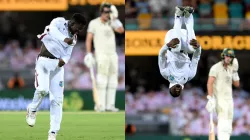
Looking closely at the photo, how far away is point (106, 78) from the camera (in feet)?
65.1

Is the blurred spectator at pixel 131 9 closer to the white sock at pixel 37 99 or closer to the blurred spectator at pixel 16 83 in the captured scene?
the blurred spectator at pixel 16 83

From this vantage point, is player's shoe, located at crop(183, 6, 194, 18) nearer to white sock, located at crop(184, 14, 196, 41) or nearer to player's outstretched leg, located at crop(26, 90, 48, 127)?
white sock, located at crop(184, 14, 196, 41)

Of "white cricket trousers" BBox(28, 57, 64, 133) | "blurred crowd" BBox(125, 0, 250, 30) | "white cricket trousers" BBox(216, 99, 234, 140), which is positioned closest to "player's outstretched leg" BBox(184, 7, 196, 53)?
"white cricket trousers" BBox(28, 57, 64, 133)

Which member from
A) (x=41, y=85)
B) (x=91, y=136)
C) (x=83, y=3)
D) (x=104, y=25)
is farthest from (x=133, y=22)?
(x=41, y=85)

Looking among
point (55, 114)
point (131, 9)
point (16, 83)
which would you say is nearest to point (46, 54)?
point (55, 114)

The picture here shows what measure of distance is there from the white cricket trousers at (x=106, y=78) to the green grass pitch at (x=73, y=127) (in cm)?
A: 47

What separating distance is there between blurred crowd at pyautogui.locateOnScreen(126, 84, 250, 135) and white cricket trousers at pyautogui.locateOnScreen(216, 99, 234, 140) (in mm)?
7929

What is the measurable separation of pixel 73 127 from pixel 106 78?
3386 millimetres

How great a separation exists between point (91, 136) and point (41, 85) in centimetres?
231

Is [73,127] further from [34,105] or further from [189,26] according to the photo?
[189,26]

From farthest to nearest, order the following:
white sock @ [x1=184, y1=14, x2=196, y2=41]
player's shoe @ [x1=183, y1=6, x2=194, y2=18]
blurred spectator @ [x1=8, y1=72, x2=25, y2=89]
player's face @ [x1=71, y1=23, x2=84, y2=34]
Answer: blurred spectator @ [x1=8, y1=72, x2=25, y2=89], player's shoe @ [x1=183, y1=6, x2=194, y2=18], white sock @ [x1=184, y1=14, x2=196, y2=41], player's face @ [x1=71, y1=23, x2=84, y2=34]

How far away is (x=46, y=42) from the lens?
1362cm

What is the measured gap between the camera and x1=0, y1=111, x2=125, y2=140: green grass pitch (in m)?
15.1

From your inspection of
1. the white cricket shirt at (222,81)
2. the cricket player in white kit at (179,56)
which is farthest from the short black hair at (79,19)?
the white cricket shirt at (222,81)
